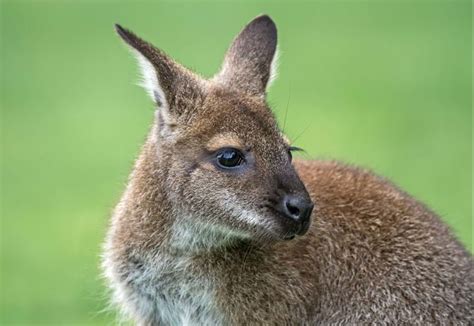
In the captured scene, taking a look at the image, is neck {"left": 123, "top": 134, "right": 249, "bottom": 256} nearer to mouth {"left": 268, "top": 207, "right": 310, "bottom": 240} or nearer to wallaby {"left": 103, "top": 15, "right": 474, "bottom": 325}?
wallaby {"left": 103, "top": 15, "right": 474, "bottom": 325}

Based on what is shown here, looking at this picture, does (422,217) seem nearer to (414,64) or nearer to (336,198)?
(336,198)

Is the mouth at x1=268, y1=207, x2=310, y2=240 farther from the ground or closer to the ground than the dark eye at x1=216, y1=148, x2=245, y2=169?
closer to the ground

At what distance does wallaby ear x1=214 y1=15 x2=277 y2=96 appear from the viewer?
9.23 m

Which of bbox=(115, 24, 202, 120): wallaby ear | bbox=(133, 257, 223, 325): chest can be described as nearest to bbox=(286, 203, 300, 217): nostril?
bbox=(133, 257, 223, 325): chest

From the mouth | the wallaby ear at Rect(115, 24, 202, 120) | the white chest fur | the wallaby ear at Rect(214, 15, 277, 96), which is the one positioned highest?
the wallaby ear at Rect(214, 15, 277, 96)

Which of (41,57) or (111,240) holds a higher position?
(41,57)

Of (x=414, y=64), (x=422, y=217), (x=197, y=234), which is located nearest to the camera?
(x=197, y=234)

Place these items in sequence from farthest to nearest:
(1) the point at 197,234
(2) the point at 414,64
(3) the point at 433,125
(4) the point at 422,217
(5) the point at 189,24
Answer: (5) the point at 189,24
(2) the point at 414,64
(3) the point at 433,125
(4) the point at 422,217
(1) the point at 197,234

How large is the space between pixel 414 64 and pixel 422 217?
1622 centimetres

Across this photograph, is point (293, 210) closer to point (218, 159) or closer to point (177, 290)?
point (218, 159)

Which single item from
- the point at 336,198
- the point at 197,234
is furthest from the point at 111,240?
the point at 336,198

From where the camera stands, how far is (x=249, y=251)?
8.99 meters

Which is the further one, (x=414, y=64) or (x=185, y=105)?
(x=414, y=64)

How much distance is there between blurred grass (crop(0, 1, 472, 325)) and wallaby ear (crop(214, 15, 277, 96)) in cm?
269
